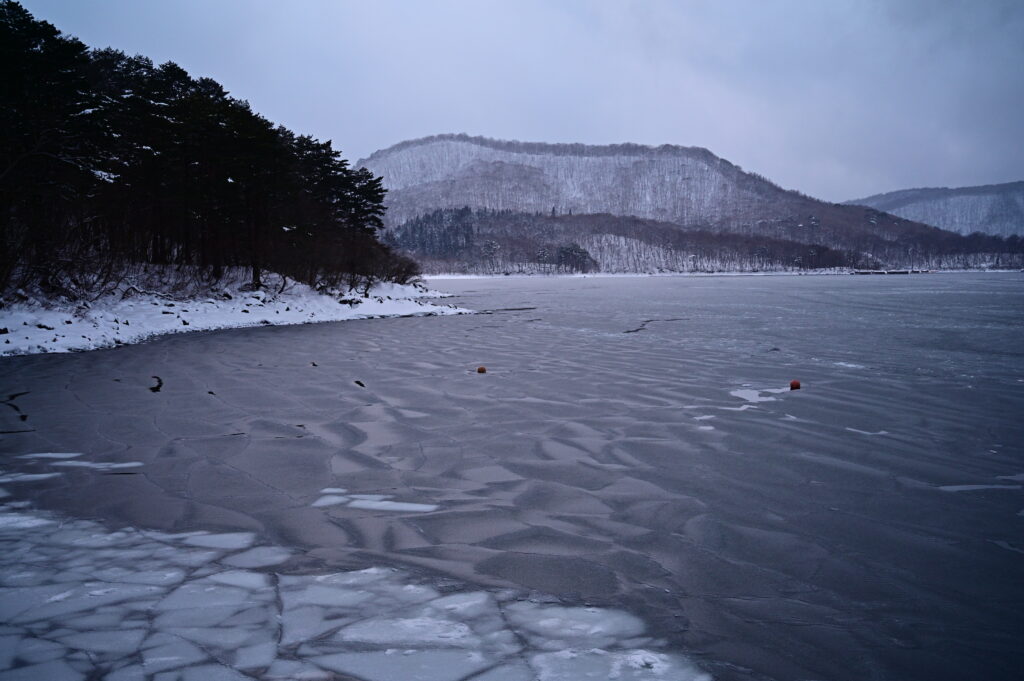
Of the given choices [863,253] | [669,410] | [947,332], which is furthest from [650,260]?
[669,410]

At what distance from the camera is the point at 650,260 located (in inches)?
7785

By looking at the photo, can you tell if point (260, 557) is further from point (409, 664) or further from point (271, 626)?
point (409, 664)

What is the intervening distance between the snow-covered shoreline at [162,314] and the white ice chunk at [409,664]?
16.2 meters

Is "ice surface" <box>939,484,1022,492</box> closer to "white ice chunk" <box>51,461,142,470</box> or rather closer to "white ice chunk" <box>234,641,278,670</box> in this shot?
"white ice chunk" <box>234,641,278,670</box>

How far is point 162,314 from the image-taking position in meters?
20.5

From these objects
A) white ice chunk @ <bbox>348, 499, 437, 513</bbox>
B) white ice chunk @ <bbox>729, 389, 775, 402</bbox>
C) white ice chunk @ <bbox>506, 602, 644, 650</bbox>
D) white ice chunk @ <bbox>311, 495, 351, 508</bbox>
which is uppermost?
white ice chunk @ <bbox>729, 389, 775, 402</bbox>

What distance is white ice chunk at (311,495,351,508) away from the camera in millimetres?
4637

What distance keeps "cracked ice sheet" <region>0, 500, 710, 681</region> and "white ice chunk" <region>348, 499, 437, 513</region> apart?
35.9 inches

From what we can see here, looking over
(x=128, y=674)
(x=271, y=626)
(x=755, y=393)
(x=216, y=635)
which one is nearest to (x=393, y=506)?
(x=271, y=626)

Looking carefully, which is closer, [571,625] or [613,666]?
[613,666]

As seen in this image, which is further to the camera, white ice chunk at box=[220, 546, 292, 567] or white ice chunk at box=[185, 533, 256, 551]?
white ice chunk at box=[185, 533, 256, 551]

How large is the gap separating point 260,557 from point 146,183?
1217 inches

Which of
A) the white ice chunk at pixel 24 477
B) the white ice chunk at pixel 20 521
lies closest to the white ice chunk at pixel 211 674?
the white ice chunk at pixel 20 521

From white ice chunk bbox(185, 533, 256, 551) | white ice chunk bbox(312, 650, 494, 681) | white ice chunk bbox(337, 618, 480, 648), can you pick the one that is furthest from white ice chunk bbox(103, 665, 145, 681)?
white ice chunk bbox(185, 533, 256, 551)
